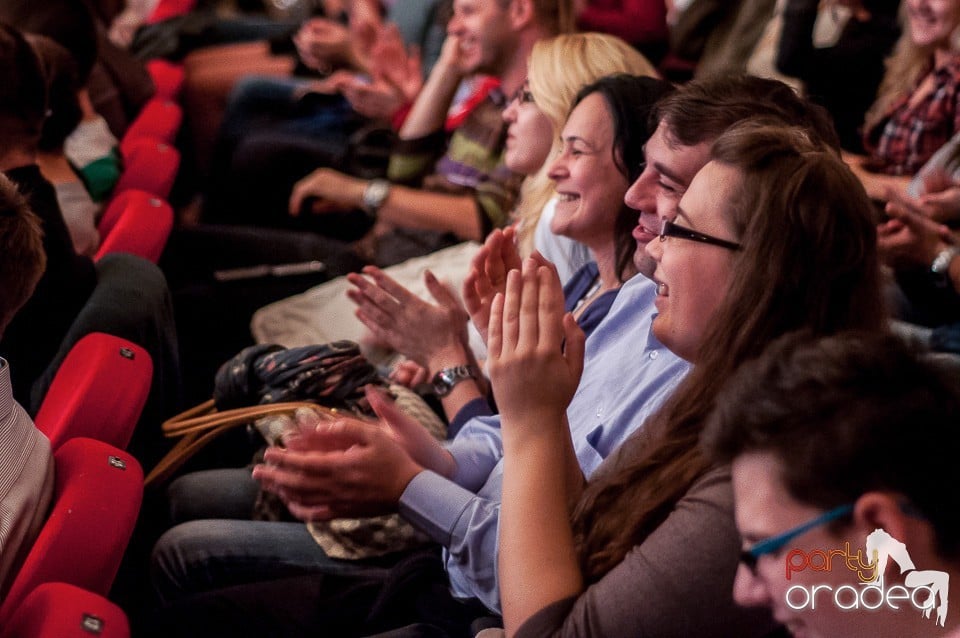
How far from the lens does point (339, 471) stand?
1.30m

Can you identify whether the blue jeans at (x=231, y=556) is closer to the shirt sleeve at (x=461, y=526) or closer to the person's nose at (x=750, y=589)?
the shirt sleeve at (x=461, y=526)

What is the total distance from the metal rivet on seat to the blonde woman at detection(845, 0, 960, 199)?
202 cm

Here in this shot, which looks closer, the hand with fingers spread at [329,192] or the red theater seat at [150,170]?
the red theater seat at [150,170]

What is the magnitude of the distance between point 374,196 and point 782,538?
7.05ft

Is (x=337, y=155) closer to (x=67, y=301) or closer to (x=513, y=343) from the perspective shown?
(x=67, y=301)

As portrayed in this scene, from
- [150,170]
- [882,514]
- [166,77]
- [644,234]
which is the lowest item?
[166,77]

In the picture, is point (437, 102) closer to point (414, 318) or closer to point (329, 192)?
point (329, 192)

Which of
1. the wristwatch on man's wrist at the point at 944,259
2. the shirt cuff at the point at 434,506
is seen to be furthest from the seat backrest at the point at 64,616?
the wristwatch on man's wrist at the point at 944,259

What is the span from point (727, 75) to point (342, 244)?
60.1 inches

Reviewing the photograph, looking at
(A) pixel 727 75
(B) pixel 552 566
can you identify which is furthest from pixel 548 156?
(B) pixel 552 566

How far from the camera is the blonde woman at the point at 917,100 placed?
257 cm

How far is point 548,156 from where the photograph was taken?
2.17 metres

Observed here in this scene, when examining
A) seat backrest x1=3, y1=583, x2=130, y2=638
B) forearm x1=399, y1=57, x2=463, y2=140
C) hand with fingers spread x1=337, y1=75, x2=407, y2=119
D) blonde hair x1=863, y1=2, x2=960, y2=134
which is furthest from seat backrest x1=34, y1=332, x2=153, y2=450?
blonde hair x1=863, y1=2, x2=960, y2=134

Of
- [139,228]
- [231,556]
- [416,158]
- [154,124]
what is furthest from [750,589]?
[154,124]
